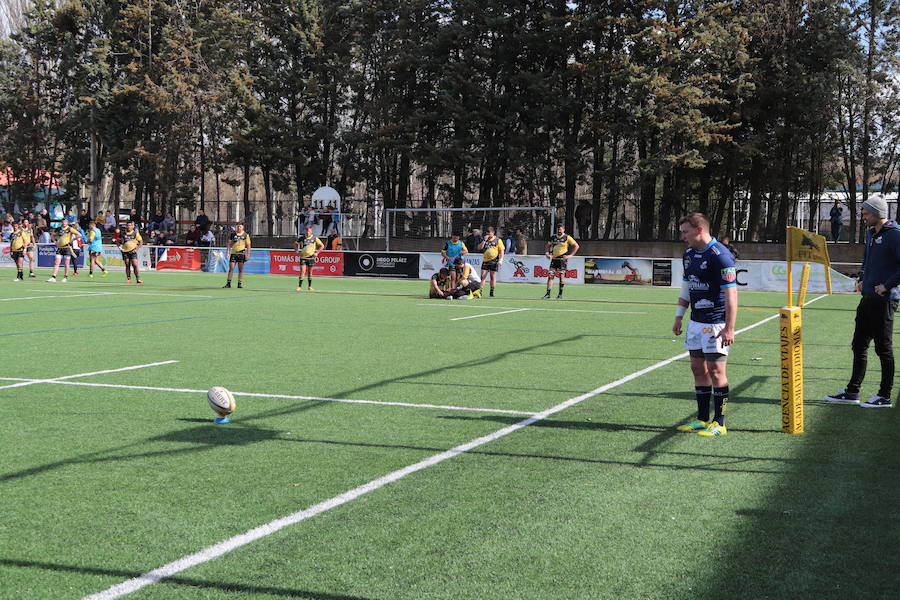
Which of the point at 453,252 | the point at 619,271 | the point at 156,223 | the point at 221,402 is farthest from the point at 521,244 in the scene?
the point at 221,402

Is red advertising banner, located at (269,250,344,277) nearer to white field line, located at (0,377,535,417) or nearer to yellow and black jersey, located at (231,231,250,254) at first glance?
yellow and black jersey, located at (231,231,250,254)

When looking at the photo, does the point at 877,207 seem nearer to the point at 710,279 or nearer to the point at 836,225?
the point at 710,279

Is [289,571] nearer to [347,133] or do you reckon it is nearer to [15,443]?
[15,443]

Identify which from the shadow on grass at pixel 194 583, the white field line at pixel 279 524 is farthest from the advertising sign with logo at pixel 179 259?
the shadow on grass at pixel 194 583

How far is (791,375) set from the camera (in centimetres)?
744

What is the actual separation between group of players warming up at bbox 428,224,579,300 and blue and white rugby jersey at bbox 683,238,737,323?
17520mm

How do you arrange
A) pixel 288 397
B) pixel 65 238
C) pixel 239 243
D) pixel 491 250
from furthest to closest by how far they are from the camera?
1. pixel 65 238
2. pixel 239 243
3. pixel 491 250
4. pixel 288 397

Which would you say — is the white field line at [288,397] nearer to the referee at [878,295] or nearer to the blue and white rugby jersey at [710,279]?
the blue and white rugby jersey at [710,279]

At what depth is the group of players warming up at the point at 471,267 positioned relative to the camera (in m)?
25.2

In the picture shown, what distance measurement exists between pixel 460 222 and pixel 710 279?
36523 millimetres

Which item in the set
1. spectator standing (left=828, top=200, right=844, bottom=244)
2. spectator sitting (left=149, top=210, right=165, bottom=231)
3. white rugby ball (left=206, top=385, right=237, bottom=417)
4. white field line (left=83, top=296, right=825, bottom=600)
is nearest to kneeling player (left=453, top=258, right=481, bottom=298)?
white field line (left=83, top=296, right=825, bottom=600)

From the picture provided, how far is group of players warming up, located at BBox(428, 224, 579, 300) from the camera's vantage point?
82.7 ft

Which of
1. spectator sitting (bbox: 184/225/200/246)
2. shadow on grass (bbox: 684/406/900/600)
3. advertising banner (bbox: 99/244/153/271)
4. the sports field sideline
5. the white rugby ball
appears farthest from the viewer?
spectator sitting (bbox: 184/225/200/246)

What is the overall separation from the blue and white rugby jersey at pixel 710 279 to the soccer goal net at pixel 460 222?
3322 cm
